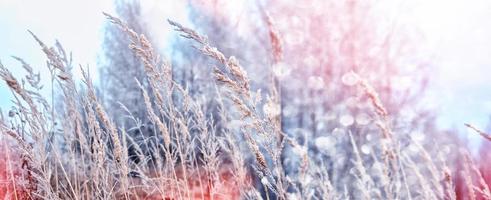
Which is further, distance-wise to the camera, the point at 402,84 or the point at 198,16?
the point at 198,16

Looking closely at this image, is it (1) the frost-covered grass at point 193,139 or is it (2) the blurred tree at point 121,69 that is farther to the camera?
(2) the blurred tree at point 121,69

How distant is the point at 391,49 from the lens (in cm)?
633

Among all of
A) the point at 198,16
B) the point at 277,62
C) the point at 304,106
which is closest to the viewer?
the point at 277,62

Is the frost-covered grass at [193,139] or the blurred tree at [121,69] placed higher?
the blurred tree at [121,69]

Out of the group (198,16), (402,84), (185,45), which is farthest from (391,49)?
(185,45)

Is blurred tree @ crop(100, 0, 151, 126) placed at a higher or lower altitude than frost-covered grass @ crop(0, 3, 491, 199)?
higher

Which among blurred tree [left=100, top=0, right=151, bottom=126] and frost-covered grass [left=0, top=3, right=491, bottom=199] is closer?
frost-covered grass [left=0, top=3, right=491, bottom=199]

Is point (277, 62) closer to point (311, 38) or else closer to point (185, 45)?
point (311, 38)

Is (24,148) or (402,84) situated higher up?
(402,84)

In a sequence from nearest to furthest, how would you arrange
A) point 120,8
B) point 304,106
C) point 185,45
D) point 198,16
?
1. point 304,106
2. point 198,16
3. point 185,45
4. point 120,8

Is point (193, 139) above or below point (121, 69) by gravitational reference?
below

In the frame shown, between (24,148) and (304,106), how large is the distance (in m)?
4.62

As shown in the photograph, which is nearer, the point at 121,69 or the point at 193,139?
the point at 193,139

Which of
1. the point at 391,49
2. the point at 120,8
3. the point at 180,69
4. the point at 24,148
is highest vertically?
the point at 120,8
